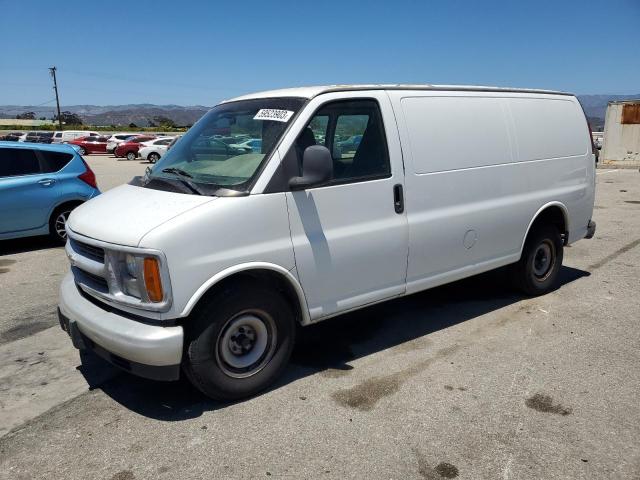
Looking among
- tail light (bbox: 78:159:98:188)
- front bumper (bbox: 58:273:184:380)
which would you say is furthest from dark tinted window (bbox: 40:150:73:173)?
front bumper (bbox: 58:273:184:380)

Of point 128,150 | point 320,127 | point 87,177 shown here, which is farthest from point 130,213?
point 128,150

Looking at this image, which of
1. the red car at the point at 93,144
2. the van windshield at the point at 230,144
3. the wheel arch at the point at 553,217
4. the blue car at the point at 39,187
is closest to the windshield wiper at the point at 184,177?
the van windshield at the point at 230,144

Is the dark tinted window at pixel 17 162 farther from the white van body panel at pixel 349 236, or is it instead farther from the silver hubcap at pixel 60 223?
the white van body panel at pixel 349 236

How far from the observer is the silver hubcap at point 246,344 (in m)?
3.49

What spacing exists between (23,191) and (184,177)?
16.9 ft

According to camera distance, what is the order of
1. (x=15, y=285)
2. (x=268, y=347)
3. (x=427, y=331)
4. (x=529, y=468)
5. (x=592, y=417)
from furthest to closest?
1. (x=15, y=285)
2. (x=427, y=331)
3. (x=268, y=347)
4. (x=592, y=417)
5. (x=529, y=468)

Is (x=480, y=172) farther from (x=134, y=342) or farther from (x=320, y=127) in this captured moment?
(x=134, y=342)

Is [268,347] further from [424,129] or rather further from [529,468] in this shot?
[424,129]

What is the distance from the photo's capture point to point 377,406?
353 cm

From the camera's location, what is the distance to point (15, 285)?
642 centimetres

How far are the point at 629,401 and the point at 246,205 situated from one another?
282 cm

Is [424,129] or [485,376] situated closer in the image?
[485,376]

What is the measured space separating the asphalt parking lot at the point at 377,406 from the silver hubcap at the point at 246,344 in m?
0.24

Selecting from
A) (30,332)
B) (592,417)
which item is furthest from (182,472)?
(30,332)
